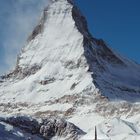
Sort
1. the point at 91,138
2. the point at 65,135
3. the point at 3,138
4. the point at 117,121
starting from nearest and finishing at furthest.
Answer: the point at 91,138
the point at 3,138
the point at 117,121
the point at 65,135

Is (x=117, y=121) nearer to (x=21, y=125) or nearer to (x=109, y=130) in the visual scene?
(x=109, y=130)

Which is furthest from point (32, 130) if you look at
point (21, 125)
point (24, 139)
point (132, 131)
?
point (132, 131)

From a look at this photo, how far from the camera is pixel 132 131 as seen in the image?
159750mm

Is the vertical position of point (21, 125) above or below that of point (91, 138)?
above

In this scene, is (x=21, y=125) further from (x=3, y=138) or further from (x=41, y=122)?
(x=3, y=138)

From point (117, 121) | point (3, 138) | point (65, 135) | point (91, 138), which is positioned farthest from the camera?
point (65, 135)

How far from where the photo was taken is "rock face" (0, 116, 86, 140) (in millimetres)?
180375

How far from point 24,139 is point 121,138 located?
27102 mm

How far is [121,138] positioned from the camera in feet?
483

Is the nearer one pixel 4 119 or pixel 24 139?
pixel 24 139

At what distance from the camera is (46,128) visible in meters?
185

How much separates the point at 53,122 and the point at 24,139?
1137 inches

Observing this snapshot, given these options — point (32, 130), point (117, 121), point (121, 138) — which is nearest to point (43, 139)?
point (32, 130)

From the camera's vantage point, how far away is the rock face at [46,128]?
592 feet
